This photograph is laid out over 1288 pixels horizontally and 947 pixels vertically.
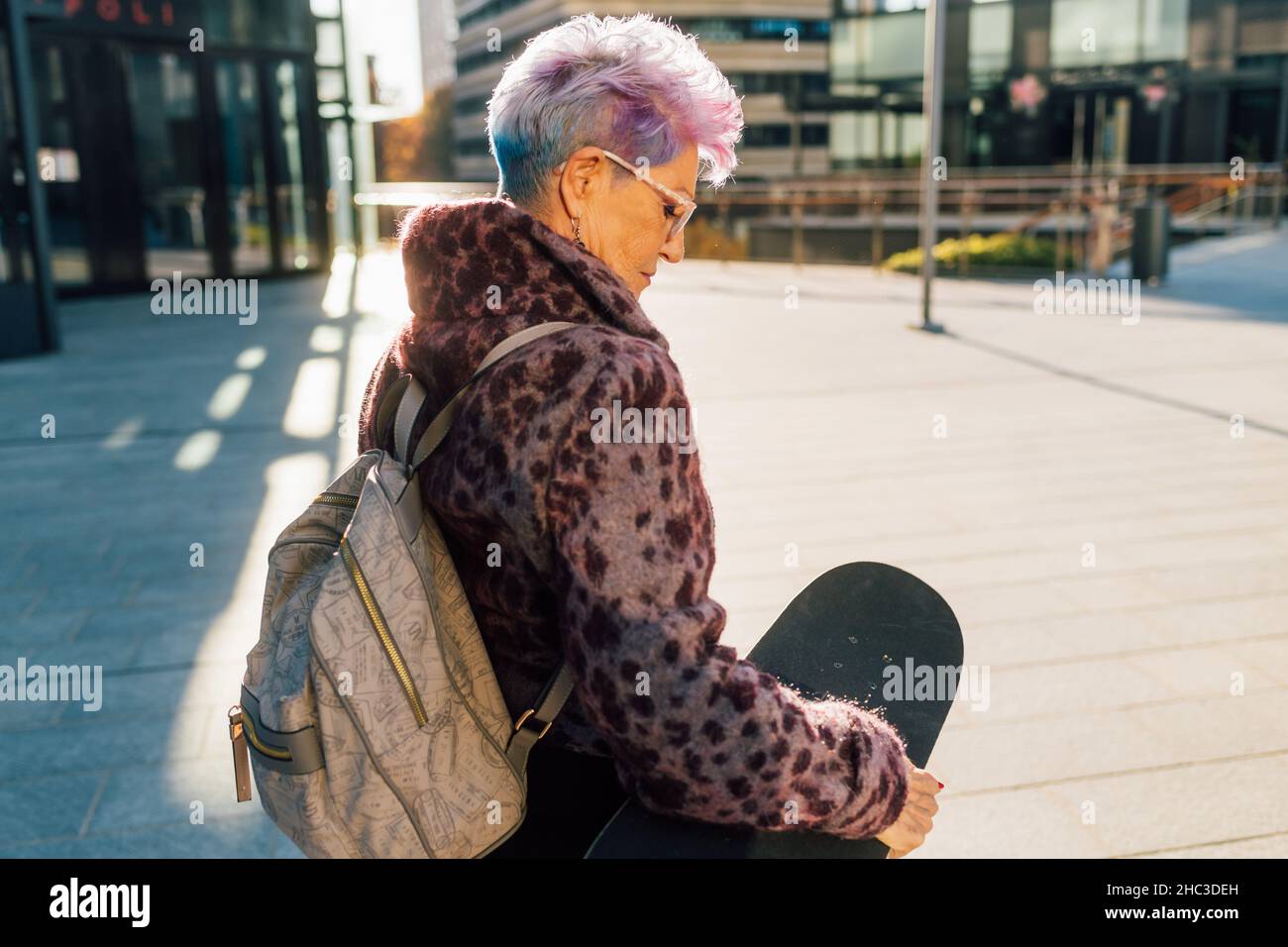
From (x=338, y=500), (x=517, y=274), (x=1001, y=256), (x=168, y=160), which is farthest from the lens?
(x=1001, y=256)

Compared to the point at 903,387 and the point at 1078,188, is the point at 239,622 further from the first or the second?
the point at 1078,188

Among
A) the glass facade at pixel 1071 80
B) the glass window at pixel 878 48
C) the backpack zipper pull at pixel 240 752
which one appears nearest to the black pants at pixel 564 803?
the backpack zipper pull at pixel 240 752

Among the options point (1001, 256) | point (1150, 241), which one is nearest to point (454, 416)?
point (1150, 241)

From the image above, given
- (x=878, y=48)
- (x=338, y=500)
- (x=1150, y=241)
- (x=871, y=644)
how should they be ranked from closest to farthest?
(x=338, y=500) → (x=871, y=644) → (x=1150, y=241) → (x=878, y=48)

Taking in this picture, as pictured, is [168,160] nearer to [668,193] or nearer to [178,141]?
[178,141]

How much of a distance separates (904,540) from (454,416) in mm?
4387

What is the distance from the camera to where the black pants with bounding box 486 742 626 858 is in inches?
68.2

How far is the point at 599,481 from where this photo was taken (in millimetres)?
1475

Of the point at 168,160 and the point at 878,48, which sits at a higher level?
the point at 878,48

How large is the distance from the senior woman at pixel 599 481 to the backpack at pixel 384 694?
6 cm

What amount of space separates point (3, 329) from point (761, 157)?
275 feet

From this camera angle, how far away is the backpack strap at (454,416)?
1.57 meters

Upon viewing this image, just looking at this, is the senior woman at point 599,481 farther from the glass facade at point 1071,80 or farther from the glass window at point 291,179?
the glass facade at point 1071,80

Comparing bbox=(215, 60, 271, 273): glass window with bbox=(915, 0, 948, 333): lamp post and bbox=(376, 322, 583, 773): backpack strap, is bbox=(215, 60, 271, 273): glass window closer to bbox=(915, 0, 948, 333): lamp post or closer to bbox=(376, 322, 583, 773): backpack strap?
bbox=(915, 0, 948, 333): lamp post
